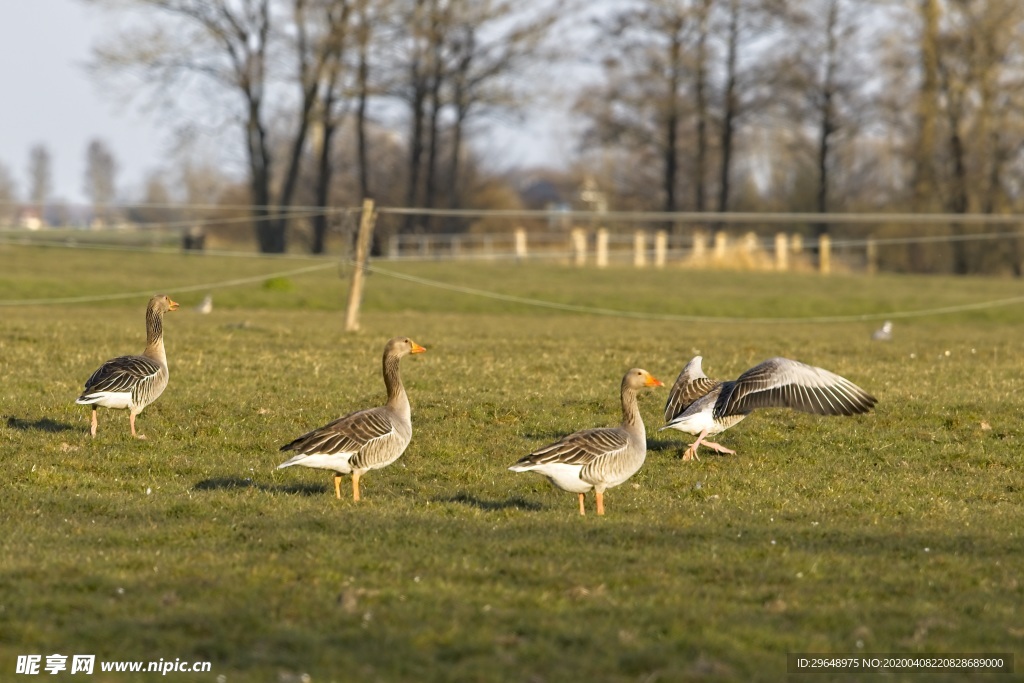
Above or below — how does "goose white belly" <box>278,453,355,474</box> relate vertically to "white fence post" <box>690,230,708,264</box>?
below

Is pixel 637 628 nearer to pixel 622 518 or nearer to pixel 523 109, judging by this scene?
pixel 622 518

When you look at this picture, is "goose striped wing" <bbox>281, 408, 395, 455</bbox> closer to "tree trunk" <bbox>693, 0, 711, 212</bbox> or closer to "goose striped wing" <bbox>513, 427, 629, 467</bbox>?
"goose striped wing" <bbox>513, 427, 629, 467</bbox>

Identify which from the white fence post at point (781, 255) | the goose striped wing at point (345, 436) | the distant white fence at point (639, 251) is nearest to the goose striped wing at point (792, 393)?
the goose striped wing at point (345, 436)

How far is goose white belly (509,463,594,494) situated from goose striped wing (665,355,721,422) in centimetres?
388

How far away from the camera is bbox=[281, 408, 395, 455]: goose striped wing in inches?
448

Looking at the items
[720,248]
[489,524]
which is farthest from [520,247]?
[489,524]

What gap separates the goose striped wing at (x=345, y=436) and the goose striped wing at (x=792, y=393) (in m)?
4.24

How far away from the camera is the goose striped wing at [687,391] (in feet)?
49.4

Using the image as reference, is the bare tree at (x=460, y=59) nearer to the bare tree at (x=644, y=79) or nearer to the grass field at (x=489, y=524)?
the bare tree at (x=644, y=79)

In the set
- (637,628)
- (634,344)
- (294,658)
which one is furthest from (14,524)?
(634,344)

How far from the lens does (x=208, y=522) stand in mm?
11117

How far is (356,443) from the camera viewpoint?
1150cm

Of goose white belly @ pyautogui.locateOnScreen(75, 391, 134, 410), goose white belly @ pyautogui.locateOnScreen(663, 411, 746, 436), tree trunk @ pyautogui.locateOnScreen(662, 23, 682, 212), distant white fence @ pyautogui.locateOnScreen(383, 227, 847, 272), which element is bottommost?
goose white belly @ pyautogui.locateOnScreen(663, 411, 746, 436)

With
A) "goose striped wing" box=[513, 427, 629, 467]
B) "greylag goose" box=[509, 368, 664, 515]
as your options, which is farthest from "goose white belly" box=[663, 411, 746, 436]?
"goose striped wing" box=[513, 427, 629, 467]
